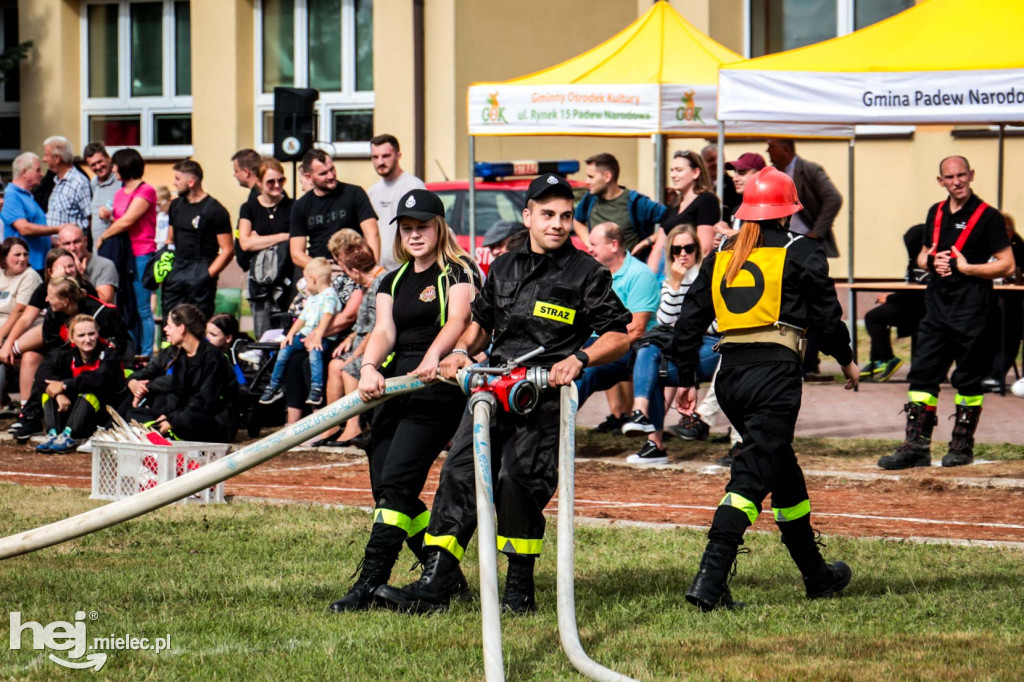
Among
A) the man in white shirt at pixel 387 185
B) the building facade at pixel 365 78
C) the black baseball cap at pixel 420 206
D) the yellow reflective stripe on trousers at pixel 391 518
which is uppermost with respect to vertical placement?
the building facade at pixel 365 78

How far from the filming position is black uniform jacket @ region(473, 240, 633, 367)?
6367 mm

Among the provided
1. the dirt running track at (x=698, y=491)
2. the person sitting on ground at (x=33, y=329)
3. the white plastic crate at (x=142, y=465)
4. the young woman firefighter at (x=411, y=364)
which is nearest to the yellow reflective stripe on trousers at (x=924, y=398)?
the dirt running track at (x=698, y=491)

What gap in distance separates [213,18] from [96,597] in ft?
63.2

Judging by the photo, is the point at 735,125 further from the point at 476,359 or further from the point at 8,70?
the point at 8,70

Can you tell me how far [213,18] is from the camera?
24.7 m

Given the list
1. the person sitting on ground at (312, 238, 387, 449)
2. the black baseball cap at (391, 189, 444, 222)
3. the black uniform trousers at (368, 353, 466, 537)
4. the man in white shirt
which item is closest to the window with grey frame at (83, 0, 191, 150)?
the man in white shirt

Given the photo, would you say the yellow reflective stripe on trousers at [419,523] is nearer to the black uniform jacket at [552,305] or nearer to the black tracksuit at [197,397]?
the black uniform jacket at [552,305]

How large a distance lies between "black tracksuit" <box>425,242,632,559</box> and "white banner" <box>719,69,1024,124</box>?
5.94m

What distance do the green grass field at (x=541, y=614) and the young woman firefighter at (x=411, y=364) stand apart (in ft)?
1.24

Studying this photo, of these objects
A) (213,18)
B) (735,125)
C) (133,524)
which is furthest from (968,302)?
(213,18)

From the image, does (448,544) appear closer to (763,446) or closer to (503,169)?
(763,446)

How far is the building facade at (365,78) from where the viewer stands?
68.5 ft

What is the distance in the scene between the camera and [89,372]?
40.9 ft

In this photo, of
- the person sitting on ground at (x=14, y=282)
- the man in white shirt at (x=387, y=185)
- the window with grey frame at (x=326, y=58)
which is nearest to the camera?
the man in white shirt at (x=387, y=185)
